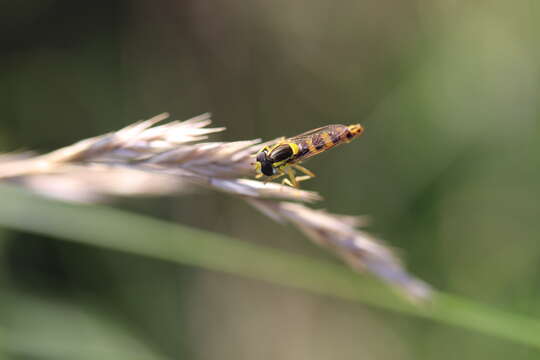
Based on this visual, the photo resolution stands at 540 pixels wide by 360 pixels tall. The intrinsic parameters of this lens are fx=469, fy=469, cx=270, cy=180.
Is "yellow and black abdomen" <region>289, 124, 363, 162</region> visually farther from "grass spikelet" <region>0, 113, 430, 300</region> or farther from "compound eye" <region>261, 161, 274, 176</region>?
"grass spikelet" <region>0, 113, 430, 300</region>

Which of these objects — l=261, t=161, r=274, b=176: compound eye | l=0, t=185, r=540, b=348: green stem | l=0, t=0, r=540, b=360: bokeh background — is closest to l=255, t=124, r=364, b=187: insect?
l=261, t=161, r=274, b=176: compound eye

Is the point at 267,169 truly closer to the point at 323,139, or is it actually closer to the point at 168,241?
the point at 323,139

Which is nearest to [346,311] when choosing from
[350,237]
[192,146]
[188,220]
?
[188,220]

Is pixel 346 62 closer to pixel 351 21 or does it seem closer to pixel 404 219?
pixel 351 21

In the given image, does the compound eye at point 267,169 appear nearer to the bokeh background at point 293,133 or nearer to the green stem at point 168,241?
the green stem at point 168,241

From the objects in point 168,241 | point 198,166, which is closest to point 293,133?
point 168,241

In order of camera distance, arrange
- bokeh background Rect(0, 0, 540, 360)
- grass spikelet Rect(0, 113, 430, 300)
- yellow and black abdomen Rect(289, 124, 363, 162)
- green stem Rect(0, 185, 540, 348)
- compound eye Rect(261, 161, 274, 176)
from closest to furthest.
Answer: grass spikelet Rect(0, 113, 430, 300) → compound eye Rect(261, 161, 274, 176) → yellow and black abdomen Rect(289, 124, 363, 162) → green stem Rect(0, 185, 540, 348) → bokeh background Rect(0, 0, 540, 360)
